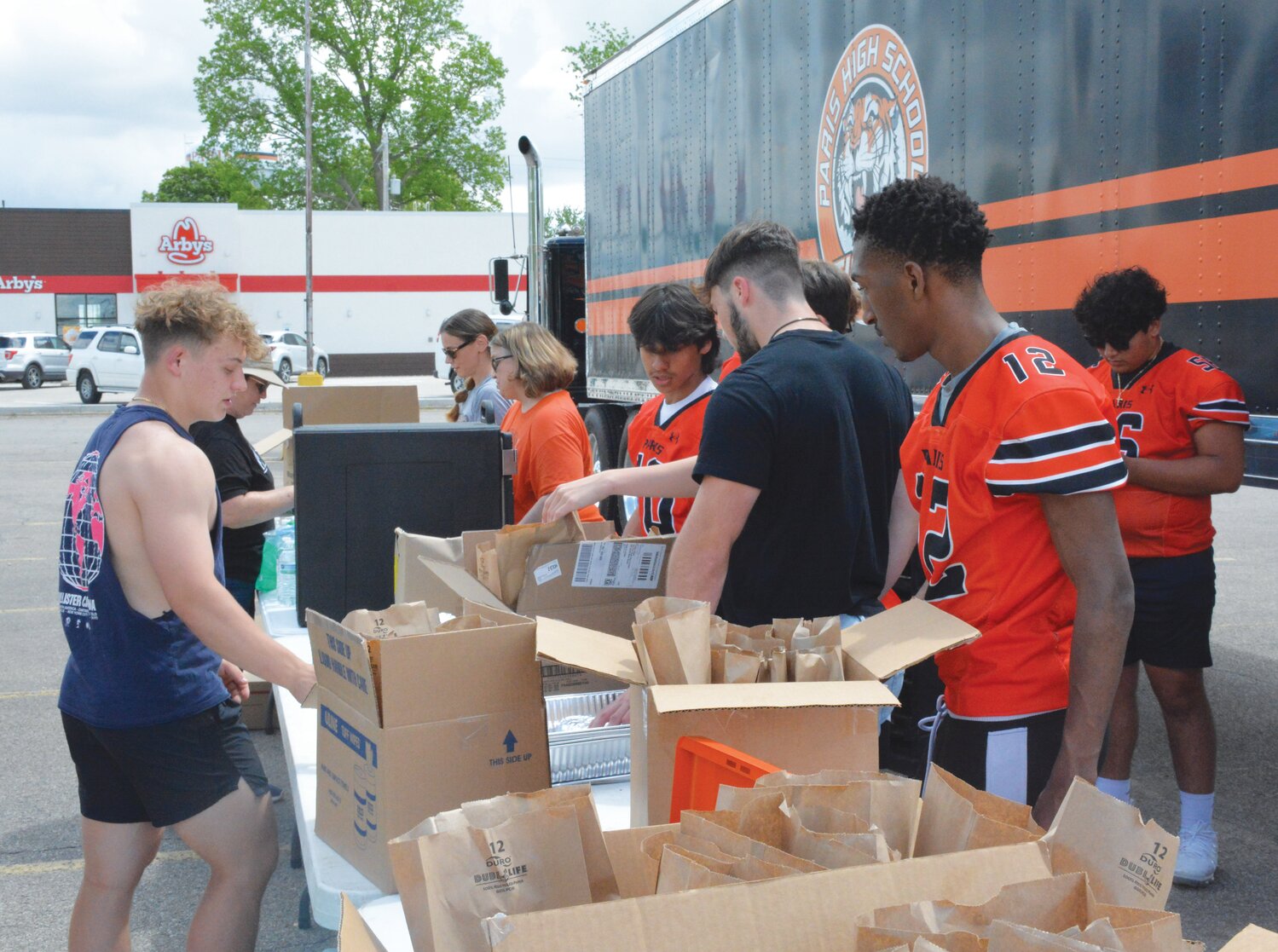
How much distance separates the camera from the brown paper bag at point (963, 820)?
4.04 feet

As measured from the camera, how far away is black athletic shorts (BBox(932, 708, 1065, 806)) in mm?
2020

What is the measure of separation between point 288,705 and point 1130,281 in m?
2.66

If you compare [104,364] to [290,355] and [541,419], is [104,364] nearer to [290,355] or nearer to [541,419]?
[290,355]

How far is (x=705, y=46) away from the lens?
21.5 ft

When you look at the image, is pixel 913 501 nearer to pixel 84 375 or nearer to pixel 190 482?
pixel 190 482

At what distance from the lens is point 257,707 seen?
5.05 m

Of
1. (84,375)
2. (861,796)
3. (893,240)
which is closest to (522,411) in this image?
(893,240)

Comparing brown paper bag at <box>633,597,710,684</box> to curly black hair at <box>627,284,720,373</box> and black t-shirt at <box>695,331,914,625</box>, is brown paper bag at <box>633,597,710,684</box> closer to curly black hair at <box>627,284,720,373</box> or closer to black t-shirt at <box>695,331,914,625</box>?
black t-shirt at <box>695,331,914,625</box>

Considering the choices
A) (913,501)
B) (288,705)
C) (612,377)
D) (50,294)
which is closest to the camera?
(913,501)

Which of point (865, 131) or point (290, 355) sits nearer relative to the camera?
point (865, 131)

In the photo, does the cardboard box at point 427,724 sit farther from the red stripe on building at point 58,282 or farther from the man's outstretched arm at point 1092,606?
the red stripe on building at point 58,282

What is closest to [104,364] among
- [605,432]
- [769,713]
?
[605,432]

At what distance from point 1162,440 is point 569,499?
2.00m

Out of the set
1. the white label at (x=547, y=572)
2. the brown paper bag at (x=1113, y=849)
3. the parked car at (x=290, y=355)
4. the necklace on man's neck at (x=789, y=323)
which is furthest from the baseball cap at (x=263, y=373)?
the parked car at (x=290, y=355)
